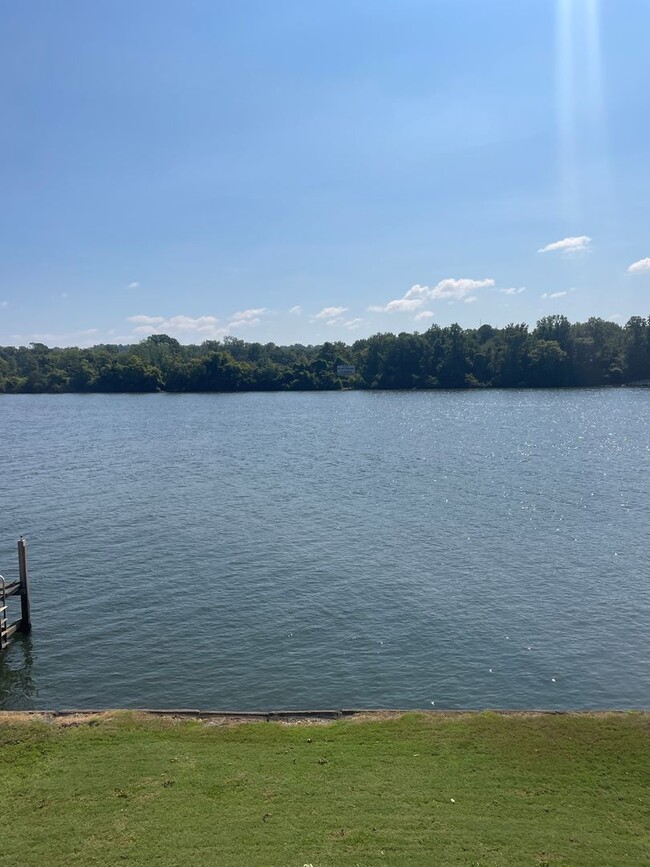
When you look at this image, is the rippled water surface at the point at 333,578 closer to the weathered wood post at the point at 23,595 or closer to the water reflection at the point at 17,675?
the water reflection at the point at 17,675

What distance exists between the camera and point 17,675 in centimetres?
1967

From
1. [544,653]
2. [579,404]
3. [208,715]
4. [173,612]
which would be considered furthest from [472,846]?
[579,404]

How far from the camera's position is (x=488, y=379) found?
586 feet

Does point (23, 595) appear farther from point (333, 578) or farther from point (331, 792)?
point (331, 792)

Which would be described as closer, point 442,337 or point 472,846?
point 472,846

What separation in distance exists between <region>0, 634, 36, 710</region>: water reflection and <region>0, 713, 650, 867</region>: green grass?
11.6 feet

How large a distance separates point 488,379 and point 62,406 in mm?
111227

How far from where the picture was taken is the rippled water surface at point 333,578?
61.8 ft

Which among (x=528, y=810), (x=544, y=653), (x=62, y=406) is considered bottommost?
(x=544, y=653)

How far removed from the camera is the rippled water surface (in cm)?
1883

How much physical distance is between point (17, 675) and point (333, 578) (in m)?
12.7

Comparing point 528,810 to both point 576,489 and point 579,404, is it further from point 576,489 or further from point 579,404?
point 579,404

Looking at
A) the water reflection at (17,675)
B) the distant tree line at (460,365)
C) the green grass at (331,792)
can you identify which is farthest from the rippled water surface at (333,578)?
the distant tree line at (460,365)

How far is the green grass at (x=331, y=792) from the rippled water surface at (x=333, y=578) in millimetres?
3757
